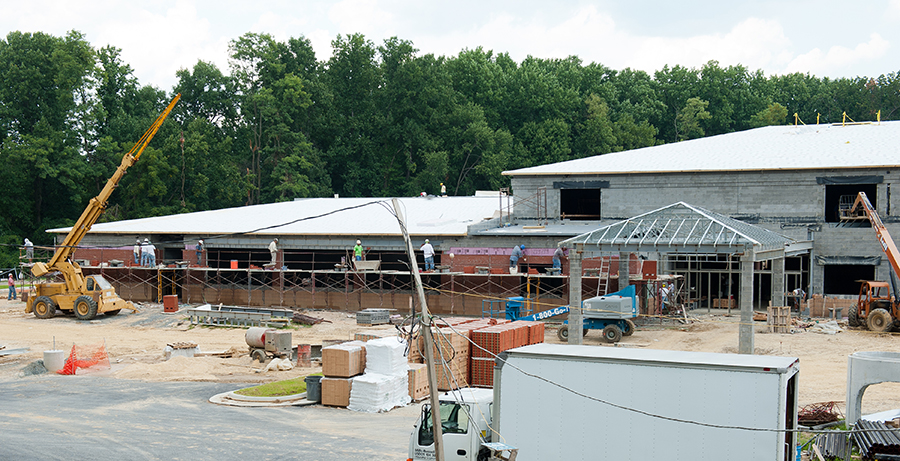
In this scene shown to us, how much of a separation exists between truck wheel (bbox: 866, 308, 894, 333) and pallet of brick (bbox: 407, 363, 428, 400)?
71.3ft

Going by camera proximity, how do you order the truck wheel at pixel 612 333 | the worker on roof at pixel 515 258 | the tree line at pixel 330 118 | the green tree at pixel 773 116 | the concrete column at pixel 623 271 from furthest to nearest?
1. the green tree at pixel 773 116
2. the tree line at pixel 330 118
3. the worker on roof at pixel 515 258
4. the concrete column at pixel 623 271
5. the truck wheel at pixel 612 333

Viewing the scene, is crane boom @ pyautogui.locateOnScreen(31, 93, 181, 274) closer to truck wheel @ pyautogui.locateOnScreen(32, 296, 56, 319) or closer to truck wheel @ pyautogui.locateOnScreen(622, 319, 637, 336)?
truck wheel @ pyautogui.locateOnScreen(32, 296, 56, 319)

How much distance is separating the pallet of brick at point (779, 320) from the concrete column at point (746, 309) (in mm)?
6863

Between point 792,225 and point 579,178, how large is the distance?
1146 cm

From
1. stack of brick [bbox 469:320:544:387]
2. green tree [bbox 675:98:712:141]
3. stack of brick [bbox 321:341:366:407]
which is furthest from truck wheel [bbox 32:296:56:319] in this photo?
green tree [bbox 675:98:712:141]

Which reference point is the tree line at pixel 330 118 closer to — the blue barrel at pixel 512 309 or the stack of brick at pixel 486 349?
the blue barrel at pixel 512 309

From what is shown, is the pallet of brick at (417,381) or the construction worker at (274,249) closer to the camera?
the pallet of brick at (417,381)

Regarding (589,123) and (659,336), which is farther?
(589,123)

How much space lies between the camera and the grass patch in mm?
23647

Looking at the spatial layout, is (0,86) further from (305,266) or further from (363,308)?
(363,308)

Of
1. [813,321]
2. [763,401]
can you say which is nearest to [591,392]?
[763,401]

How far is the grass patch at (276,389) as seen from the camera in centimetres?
2365

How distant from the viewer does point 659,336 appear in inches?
1339

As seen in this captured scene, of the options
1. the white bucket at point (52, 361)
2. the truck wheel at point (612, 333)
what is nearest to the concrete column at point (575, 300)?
the truck wheel at point (612, 333)
